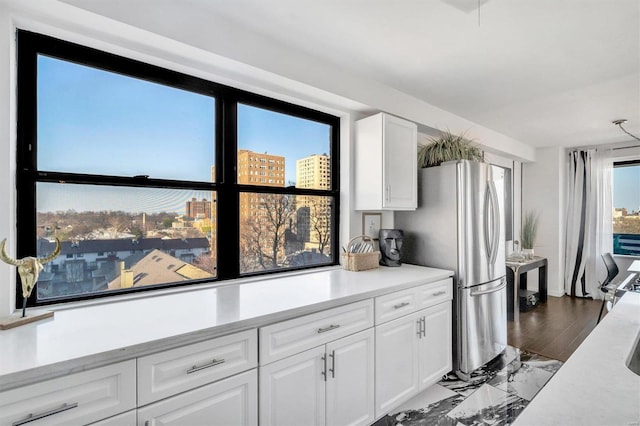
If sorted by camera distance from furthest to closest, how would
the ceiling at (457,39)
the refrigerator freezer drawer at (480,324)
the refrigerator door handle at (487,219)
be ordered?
the refrigerator door handle at (487,219), the refrigerator freezer drawer at (480,324), the ceiling at (457,39)

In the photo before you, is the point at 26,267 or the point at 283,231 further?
the point at 283,231

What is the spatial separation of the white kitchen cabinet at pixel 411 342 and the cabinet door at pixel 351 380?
0.07 meters

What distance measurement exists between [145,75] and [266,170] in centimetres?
94

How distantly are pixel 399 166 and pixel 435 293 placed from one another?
1030 millimetres

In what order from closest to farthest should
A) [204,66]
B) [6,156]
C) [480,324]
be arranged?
1. [6,156]
2. [204,66]
3. [480,324]

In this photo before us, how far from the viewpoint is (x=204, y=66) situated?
1943mm

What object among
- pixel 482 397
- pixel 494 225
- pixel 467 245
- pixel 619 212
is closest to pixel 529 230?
pixel 619 212

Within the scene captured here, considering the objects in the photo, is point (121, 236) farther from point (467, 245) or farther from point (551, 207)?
point (551, 207)

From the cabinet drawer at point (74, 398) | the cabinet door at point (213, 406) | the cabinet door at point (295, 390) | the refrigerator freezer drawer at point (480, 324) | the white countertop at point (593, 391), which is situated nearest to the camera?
the white countertop at point (593, 391)

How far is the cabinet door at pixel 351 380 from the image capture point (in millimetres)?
1721

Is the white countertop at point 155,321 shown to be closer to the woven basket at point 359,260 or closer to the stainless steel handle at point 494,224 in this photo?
the woven basket at point 359,260

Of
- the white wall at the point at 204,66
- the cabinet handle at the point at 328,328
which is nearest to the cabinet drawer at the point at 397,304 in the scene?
the cabinet handle at the point at 328,328

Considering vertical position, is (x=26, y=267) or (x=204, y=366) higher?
(x=26, y=267)

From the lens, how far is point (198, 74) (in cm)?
200
